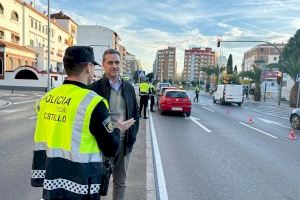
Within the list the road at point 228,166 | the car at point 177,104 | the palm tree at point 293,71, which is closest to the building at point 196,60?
the palm tree at point 293,71

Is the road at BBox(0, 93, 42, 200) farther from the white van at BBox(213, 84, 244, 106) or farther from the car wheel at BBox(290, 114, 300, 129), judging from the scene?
the white van at BBox(213, 84, 244, 106)

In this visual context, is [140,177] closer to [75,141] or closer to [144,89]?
[75,141]

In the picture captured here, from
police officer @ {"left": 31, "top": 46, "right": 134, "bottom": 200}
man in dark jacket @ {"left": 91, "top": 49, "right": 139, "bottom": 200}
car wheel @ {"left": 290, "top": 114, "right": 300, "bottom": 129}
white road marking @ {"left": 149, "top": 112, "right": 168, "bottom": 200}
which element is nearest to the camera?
police officer @ {"left": 31, "top": 46, "right": 134, "bottom": 200}

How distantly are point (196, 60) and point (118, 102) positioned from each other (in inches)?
6663

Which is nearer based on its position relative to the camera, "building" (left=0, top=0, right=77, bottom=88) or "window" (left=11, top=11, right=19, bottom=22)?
"building" (left=0, top=0, right=77, bottom=88)

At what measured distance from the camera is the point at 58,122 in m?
2.30

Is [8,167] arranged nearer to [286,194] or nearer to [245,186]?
[245,186]

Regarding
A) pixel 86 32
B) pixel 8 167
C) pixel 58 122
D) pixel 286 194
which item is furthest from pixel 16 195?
pixel 86 32

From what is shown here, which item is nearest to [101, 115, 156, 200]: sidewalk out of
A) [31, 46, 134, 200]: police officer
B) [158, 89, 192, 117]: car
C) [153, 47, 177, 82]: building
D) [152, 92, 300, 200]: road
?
[152, 92, 300, 200]: road

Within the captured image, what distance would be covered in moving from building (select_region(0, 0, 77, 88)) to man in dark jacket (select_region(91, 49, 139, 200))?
40.2 meters

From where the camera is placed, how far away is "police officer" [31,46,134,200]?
2.26 meters

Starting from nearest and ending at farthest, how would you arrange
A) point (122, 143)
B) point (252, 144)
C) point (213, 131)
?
Answer: point (122, 143) → point (252, 144) → point (213, 131)

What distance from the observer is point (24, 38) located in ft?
167

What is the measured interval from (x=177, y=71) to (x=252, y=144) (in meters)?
185
